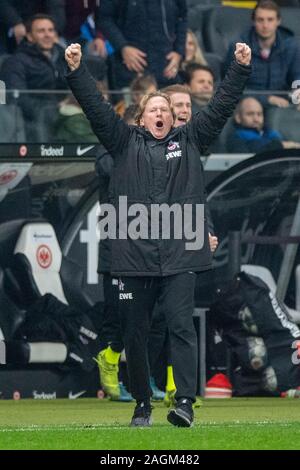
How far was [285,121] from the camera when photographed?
1360cm

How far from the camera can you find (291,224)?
44.5 ft

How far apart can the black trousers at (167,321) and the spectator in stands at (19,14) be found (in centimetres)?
598

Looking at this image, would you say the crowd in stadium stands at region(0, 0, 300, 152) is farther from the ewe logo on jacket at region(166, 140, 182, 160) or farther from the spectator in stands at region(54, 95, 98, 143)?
the ewe logo on jacket at region(166, 140, 182, 160)

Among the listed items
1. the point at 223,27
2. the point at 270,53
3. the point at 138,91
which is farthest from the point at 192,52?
the point at 138,91

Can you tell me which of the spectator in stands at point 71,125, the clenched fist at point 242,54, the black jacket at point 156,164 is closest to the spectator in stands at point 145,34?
the spectator in stands at point 71,125

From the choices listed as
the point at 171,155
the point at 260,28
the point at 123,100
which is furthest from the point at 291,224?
the point at 171,155

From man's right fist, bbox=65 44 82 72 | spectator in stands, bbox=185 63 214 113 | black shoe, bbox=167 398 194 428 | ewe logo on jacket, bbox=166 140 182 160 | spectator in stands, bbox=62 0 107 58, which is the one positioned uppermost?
man's right fist, bbox=65 44 82 72

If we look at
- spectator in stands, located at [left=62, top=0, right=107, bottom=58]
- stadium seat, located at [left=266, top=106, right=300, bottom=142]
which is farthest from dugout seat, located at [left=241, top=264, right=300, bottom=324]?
spectator in stands, located at [left=62, top=0, right=107, bottom=58]

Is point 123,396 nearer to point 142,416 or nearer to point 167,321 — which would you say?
point 142,416

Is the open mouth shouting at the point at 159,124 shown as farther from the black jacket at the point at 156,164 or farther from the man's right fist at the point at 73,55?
the man's right fist at the point at 73,55

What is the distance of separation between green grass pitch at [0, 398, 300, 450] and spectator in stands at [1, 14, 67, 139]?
2982 millimetres

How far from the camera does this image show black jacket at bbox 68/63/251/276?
370 inches

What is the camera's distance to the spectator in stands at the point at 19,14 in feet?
50.1

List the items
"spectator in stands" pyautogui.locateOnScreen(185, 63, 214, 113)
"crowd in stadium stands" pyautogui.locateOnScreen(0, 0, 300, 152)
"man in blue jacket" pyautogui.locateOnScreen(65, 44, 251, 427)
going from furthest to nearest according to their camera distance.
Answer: "spectator in stands" pyautogui.locateOnScreen(185, 63, 214, 113), "crowd in stadium stands" pyautogui.locateOnScreen(0, 0, 300, 152), "man in blue jacket" pyautogui.locateOnScreen(65, 44, 251, 427)
